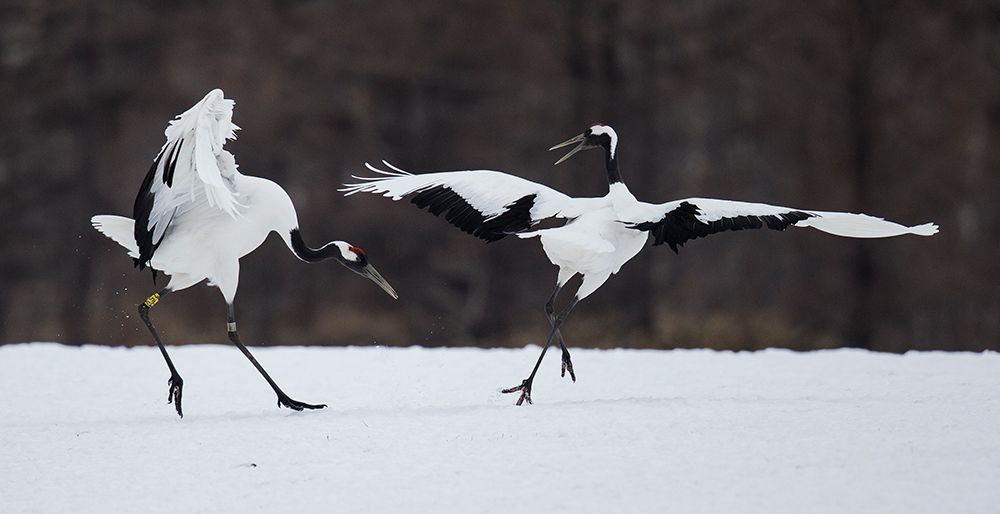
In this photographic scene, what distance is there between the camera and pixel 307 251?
6738mm

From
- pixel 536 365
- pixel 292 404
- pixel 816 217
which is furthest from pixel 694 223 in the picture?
pixel 292 404

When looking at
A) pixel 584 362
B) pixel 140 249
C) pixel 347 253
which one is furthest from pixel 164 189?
pixel 584 362

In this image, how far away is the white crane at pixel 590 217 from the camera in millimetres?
6160

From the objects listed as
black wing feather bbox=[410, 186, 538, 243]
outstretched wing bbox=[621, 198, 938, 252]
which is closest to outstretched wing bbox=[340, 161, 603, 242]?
black wing feather bbox=[410, 186, 538, 243]

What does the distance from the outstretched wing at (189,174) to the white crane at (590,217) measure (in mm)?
649

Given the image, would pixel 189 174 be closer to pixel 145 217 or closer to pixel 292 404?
pixel 145 217

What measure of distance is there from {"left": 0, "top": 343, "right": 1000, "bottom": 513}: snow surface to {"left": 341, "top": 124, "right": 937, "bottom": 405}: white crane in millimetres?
719

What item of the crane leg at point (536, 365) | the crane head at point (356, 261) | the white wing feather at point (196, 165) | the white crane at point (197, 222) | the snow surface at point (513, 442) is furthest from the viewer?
the crane head at point (356, 261)

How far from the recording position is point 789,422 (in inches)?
227

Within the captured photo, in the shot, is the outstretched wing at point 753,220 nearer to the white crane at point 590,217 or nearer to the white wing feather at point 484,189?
the white crane at point 590,217

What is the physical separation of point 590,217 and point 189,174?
196cm

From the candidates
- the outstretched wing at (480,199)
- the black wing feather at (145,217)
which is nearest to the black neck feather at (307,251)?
the outstretched wing at (480,199)

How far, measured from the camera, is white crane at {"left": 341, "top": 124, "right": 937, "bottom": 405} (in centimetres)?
616

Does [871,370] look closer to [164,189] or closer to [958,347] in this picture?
[164,189]
